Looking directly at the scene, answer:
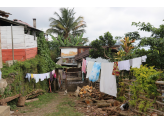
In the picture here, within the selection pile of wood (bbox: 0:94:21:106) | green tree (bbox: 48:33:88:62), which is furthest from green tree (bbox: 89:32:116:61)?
green tree (bbox: 48:33:88:62)

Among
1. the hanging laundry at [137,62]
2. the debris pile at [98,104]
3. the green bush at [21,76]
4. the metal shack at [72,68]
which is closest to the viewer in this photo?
the hanging laundry at [137,62]

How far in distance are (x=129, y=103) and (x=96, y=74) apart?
322cm

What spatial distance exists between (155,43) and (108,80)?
3257mm

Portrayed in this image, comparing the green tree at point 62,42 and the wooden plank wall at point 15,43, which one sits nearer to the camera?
the wooden plank wall at point 15,43

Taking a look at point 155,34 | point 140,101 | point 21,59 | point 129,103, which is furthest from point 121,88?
point 21,59

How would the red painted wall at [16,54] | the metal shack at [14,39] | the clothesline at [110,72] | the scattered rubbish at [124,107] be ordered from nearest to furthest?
the scattered rubbish at [124,107], the clothesline at [110,72], the metal shack at [14,39], the red painted wall at [16,54]

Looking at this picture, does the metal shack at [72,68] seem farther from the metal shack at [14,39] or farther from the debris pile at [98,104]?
the metal shack at [14,39]

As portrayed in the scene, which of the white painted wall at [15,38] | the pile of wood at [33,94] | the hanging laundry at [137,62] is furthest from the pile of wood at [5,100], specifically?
the hanging laundry at [137,62]

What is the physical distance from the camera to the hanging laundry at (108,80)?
8461mm

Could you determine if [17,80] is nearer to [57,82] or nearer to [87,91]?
[87,91]

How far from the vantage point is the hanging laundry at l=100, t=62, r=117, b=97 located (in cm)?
846

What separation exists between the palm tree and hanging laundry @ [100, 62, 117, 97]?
1746 cm

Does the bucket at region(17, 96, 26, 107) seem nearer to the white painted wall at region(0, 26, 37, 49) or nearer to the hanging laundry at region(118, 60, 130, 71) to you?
the white painted wall at region(0, 26, 37, 49)

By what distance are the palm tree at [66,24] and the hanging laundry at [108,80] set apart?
1746 centimetres
